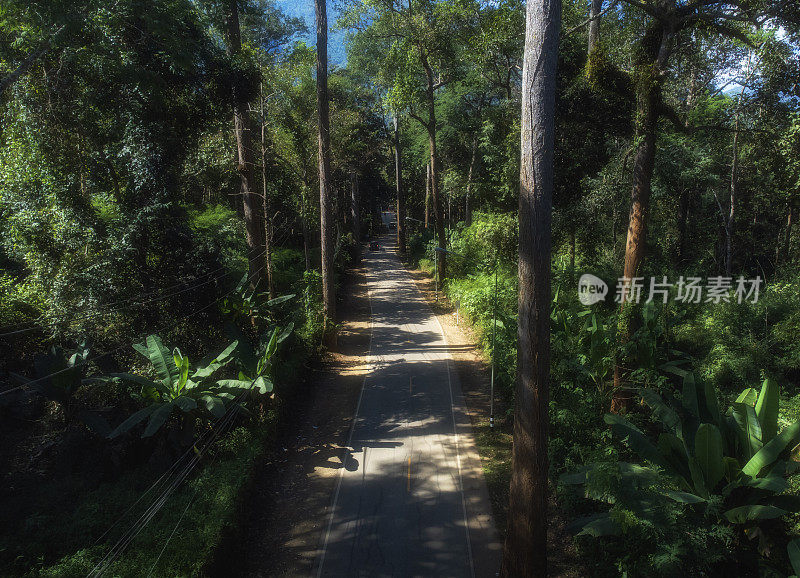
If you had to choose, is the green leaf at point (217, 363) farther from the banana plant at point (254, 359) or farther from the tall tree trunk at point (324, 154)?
the tall tree trunk at point (324, 154)

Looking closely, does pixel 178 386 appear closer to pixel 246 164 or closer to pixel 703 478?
pixel 246 164

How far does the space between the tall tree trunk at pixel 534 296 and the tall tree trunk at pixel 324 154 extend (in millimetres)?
9509

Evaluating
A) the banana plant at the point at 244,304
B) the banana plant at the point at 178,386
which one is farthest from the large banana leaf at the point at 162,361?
the banana plant at the point at 244,304

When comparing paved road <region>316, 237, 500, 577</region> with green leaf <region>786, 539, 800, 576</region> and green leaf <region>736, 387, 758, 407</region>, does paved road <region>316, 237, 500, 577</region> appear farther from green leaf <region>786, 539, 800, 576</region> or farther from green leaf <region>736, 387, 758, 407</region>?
green leaf <region>736, 387, 758, 407</region>

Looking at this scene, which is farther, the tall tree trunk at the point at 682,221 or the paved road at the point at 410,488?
the tall tree trunk at the point at 682,221

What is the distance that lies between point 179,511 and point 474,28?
20.9m

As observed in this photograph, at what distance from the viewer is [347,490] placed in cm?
845

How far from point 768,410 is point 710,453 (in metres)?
1.28

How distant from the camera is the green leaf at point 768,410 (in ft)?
20.8

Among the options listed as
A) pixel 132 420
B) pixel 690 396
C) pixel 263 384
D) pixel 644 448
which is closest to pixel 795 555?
pixel 644 448

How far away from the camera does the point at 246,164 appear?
527 inches

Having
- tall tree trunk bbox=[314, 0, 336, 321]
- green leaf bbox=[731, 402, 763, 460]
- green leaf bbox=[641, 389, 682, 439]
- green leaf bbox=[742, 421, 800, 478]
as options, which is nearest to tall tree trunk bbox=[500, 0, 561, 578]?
green leaf bbox=[641, 389, 682, 439]

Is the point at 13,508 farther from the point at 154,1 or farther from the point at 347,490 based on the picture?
the point at 154,1

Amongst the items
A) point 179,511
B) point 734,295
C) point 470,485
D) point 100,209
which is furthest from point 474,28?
point 179,511
